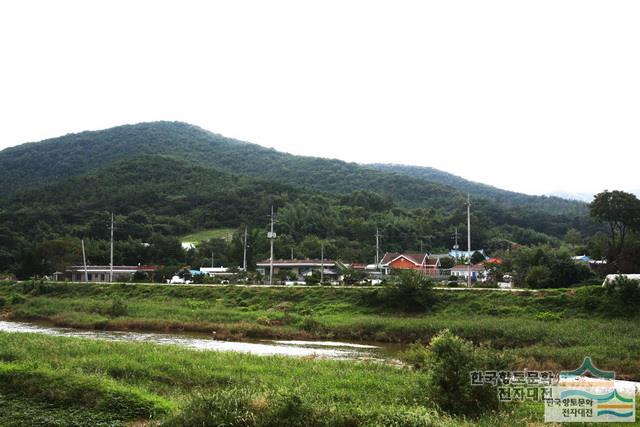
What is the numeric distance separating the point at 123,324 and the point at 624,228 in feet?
153

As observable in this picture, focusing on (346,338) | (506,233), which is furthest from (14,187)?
(346,338)

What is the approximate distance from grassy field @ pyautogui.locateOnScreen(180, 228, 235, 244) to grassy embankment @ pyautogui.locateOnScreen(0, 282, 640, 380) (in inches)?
2071

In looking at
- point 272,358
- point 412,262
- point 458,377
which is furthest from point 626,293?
point 412,262

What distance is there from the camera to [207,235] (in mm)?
108375

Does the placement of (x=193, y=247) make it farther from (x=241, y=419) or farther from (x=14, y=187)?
(x=241, y=419)

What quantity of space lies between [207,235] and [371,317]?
252 ft

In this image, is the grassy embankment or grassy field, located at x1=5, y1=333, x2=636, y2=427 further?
the grassy embankment

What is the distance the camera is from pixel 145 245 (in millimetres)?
89438

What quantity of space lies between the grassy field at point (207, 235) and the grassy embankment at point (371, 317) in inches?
2071

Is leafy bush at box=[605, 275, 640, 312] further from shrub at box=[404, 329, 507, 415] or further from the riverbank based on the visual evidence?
shrub at box=[404, 329, 507, 415]

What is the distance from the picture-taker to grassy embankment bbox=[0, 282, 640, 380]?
25.3 m

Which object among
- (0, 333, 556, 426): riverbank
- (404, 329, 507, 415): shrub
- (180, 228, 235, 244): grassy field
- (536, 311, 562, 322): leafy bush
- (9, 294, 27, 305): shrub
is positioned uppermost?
(180, 228, 235, 244): grassy field

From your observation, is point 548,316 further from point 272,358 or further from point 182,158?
point 182,158

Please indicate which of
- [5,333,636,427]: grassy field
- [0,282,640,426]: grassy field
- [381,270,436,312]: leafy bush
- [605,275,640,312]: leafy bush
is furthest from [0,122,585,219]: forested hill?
[5,333,636,427]: grassy field
